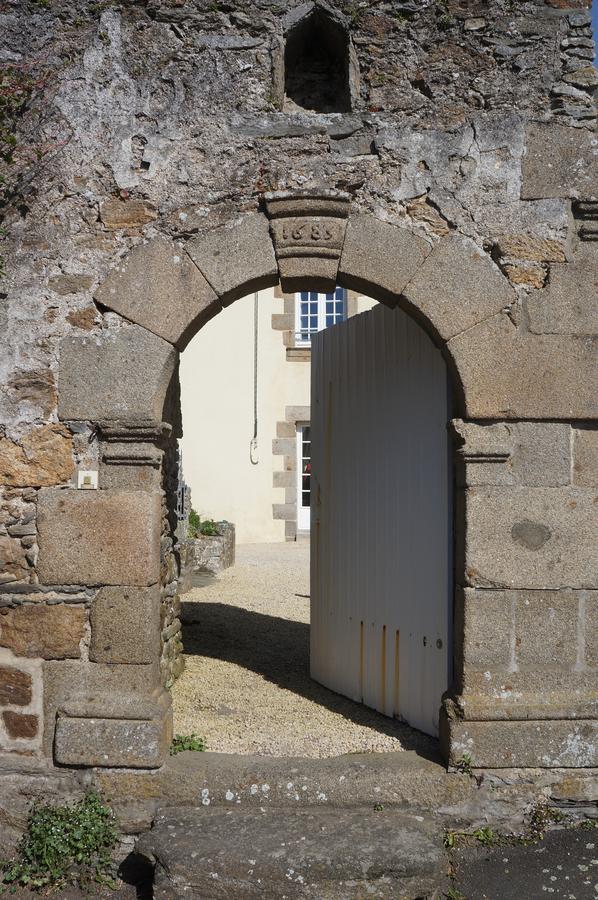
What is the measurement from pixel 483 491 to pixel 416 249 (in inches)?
A: 44.3

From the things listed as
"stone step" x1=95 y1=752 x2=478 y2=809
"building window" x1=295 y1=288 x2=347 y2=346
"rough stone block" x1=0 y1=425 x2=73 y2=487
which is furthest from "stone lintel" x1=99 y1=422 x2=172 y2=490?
"building window" x1=295 y1=288 x2=347 y2=346

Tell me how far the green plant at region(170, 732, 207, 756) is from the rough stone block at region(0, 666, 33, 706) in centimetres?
69

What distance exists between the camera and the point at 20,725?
330cm

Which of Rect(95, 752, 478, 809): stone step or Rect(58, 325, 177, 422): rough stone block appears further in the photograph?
Rect(58, 325, 177, 422): rough stone block

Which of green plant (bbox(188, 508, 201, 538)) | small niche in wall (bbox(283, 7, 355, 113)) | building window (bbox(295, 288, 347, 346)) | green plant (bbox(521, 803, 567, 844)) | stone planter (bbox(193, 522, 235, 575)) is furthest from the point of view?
building window (bbox(295, 288, 347, 346))

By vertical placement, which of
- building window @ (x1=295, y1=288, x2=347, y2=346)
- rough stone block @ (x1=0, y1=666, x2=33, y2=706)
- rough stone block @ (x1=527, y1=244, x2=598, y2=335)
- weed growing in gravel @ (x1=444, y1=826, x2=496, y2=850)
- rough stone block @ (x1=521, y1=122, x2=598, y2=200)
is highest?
building window @ (x1=295, y1=288, x2=347, y2=346)

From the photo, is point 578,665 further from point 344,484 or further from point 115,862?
point 115,862

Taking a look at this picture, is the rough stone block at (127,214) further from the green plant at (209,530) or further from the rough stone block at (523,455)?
the green plant at (209,530)

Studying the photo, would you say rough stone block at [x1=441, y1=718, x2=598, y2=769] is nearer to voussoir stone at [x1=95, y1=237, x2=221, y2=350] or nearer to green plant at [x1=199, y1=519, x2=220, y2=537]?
voussoir stone at [x1=95, y1=237, x2=221, y2=350]

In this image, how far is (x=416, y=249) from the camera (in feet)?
11.0

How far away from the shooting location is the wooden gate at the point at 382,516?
377 centimetres

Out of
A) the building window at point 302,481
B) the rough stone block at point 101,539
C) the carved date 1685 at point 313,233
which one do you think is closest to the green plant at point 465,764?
the rough stone block at point 101,539

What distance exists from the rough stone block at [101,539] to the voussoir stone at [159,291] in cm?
77

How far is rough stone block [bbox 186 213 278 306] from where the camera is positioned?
3.35 m
